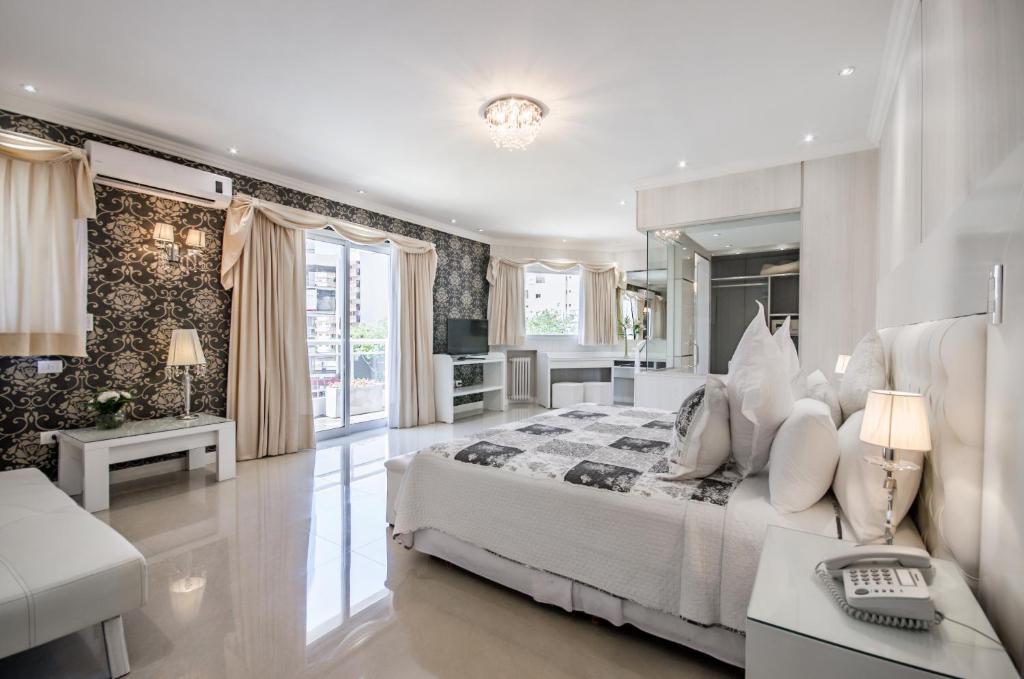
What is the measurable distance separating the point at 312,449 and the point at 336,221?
251 centimetres

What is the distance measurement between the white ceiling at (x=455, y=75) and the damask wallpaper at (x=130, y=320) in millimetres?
586

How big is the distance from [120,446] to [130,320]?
42.6 inches

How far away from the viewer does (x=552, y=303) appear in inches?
312

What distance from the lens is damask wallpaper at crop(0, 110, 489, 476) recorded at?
10.4ft

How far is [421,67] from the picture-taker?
2.69 meters

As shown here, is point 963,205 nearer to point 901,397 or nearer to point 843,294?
point 901,397

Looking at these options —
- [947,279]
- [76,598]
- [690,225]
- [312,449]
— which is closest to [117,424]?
[312,449]

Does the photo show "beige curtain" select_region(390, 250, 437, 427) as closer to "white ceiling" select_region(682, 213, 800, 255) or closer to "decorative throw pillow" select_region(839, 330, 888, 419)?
"white ceiling" select_region(682, 213, 800, 255)

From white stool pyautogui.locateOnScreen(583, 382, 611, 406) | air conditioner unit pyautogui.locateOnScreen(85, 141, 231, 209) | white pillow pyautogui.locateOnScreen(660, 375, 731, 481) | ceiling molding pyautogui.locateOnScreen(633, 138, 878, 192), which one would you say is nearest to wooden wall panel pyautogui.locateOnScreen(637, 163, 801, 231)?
ceiling molding pyautogui.locateOnScreen(633, 138, 878, 192)

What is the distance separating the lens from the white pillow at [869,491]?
135 cm

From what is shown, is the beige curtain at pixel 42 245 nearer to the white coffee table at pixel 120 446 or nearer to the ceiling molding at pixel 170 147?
the ceiling molding at pixel 170 147

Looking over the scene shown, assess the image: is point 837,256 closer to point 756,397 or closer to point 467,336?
point 756,397

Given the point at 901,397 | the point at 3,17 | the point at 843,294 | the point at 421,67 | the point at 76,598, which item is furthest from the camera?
the point at 843,294

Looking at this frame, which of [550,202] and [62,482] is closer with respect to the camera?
[62,482]
